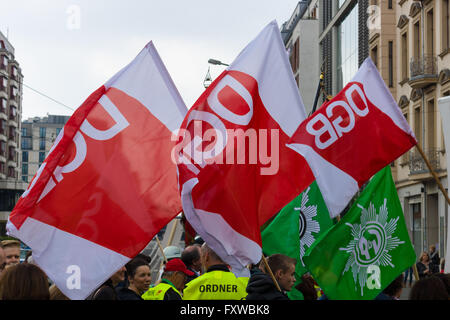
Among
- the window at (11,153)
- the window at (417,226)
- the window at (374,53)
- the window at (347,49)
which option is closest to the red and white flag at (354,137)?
the window at (417,226)

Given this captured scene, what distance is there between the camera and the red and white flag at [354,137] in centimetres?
828

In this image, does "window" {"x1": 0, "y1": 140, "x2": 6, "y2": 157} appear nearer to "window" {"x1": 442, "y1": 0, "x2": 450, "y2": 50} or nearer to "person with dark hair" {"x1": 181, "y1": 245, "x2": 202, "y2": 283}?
"window" {"x1": 442, "y1": 0, "x2": 450, "y2": 50}

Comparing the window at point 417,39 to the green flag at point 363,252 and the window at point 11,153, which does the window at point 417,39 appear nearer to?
the green flag at point 363,252

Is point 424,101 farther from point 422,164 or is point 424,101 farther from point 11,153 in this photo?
point 11,153

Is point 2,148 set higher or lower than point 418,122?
higher

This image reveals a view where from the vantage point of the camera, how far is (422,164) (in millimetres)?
30953

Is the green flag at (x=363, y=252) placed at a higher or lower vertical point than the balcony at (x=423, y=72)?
lower

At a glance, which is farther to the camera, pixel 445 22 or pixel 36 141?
pixel 36 141

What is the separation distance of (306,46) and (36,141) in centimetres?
12494

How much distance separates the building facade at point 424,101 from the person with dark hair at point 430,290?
24.0 m

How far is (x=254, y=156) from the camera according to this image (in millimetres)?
7711

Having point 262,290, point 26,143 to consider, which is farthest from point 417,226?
point 26,143
